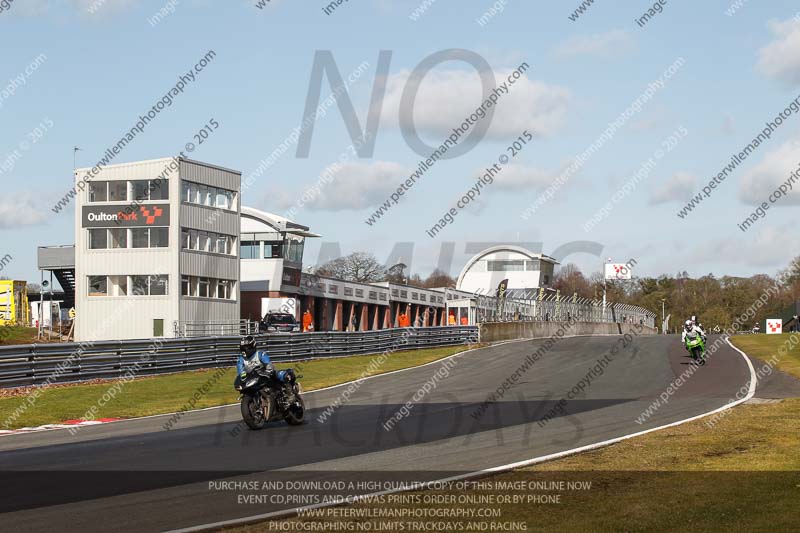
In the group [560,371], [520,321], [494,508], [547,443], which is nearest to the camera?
[494,508]

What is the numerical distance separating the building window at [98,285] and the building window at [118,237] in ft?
6.40

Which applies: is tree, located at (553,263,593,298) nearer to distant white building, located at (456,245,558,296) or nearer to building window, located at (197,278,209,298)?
distant white building, located at (456,245,558,296)

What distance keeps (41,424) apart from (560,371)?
51.9 ft

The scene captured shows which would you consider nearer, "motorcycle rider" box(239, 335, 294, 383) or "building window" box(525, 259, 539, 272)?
"motorcycle rider" box(239, 335, 294, 383)

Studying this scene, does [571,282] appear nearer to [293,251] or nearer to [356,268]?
[356,268]

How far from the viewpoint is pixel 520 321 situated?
4903cm

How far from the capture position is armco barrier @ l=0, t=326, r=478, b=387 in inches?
970

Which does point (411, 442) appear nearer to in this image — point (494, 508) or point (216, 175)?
point (494, 508)

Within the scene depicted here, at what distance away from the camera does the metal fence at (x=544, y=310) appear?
47781 mm

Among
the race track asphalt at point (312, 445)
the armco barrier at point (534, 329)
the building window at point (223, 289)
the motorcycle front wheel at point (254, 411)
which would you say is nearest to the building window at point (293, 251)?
the building window at point (223, 289)

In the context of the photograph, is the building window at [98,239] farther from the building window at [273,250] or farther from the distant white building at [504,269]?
the distant white building at [504,269]

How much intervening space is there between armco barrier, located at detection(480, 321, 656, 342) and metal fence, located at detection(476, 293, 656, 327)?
48 centimetres

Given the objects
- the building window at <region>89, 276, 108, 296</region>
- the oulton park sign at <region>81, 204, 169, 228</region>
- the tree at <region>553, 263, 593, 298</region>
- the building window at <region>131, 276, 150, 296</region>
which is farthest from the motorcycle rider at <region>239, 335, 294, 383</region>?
the tree at <region>553, 263, 593, 298</region>

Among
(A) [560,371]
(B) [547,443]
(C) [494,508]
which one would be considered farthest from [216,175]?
(C) [494,508]
